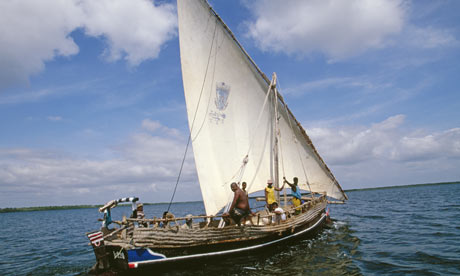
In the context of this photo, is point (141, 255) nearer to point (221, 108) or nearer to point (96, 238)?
point (96, 238)

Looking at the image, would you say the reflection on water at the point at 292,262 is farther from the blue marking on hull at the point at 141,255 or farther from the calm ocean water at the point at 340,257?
the blue marking on hull at the point at 141,255

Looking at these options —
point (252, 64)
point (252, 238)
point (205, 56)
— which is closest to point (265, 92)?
point (252, 64)

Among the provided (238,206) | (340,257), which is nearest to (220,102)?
(238,206)

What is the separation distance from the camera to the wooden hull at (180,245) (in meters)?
10.4

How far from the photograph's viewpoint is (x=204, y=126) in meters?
14.5

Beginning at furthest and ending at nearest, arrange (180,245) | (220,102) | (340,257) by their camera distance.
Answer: (220,102) → (340,257) → (180,245)

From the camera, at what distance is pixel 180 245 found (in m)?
11.0

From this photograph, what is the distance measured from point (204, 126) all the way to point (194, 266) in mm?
6494

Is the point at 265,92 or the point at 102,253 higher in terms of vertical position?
the point at 265,92

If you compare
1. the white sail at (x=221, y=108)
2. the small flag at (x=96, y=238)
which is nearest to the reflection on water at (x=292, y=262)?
the small flag at (x=96, y=238)

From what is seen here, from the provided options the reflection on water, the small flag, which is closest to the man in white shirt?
the reflection on water

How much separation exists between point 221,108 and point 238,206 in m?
5.44

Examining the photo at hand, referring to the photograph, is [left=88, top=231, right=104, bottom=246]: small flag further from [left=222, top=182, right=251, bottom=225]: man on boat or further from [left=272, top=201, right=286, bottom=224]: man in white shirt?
[left=272, top=201, right=286, bottom=224]: man in white shirt

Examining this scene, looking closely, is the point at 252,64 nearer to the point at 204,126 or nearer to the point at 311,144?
the point at 204,126
